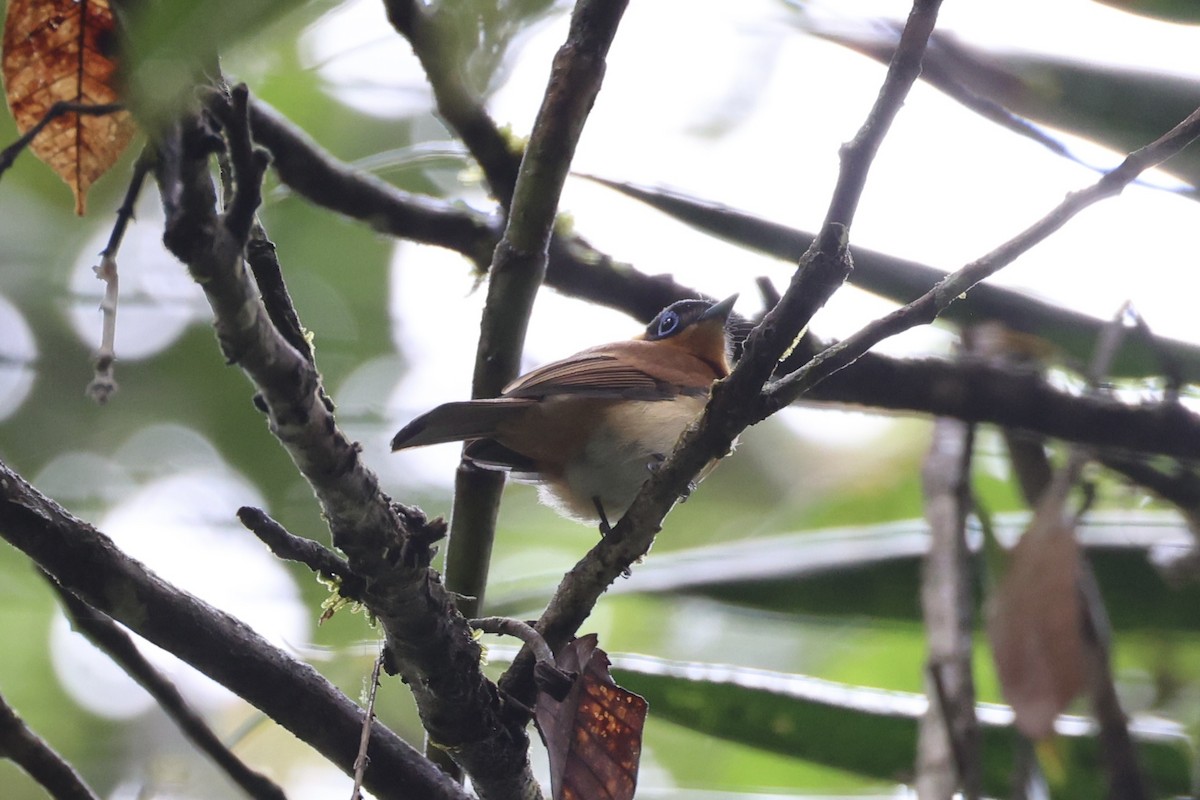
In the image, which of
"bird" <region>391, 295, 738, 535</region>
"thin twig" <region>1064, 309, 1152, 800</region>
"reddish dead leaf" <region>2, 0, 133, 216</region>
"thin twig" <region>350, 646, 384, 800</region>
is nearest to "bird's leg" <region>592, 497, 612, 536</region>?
"bird" <region>391, 295, 738, 535</region>

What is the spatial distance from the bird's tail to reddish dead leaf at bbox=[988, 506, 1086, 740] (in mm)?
1230

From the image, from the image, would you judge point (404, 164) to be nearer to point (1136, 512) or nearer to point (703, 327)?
point (703, 327)

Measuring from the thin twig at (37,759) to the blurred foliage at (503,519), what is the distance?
87 cm

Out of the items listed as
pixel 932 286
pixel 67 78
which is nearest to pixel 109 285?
pixel 67 78

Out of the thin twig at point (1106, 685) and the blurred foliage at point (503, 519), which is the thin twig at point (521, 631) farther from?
the thin twig at point (1106, 685)

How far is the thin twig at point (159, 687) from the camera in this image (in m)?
1.76

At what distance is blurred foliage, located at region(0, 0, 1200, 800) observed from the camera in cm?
289

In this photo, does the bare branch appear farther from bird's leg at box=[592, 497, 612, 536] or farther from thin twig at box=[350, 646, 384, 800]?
thin twig at box=[350, 646, 384, 800]

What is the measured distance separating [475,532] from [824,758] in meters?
1.39

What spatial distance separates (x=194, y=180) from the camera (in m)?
0.97

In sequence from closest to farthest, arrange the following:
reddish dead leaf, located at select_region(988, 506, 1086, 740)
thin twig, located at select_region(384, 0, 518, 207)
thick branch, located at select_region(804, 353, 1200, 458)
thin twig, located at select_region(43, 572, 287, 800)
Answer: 1. thin twig, located at select_region(43, 572, 287, 800)
2. thin twig, located at select_region(384, 0, 518, 207)
3. reddish dead leaf, located at select_region(988, 506, 1086, 740)
4. thick branch, located at select_region(804, 353, 1200, 458)

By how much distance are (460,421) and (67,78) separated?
4.82 ft

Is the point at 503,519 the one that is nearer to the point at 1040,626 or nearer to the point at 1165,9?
the point at 1040,626

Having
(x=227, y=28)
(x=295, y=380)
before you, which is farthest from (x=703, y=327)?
(x=227, y=28)
